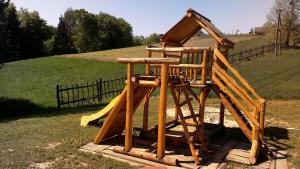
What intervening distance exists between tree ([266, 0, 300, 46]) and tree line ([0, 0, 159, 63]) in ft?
143

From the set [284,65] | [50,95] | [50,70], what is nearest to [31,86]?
[50,95]

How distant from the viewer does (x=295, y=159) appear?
27.7 feet

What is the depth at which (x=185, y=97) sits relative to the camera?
9.08 metres

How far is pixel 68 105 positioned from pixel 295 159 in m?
14.0

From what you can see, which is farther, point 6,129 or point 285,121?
point 285,121

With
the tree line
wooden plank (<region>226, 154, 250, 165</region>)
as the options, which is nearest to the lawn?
wooden plank (<region>226, 154, 250, 165</region>)

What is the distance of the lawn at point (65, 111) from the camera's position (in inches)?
326

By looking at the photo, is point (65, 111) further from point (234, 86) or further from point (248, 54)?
point (248, 54)

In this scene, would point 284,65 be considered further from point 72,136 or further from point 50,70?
point 72,136

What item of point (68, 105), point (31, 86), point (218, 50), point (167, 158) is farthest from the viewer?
point (31, 86)

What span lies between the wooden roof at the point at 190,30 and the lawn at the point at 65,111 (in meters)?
3.67

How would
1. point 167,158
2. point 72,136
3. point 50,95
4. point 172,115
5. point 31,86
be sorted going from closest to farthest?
point 167,158, point 72,136, point 172,115, point 50,95, point 31,86

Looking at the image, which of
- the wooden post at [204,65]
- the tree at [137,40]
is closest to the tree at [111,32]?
the tree at [137,40]

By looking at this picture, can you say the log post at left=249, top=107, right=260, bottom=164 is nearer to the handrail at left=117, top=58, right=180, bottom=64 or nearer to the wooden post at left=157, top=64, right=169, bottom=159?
the wooden post at left=157, top=64, right=169, bottom=159
